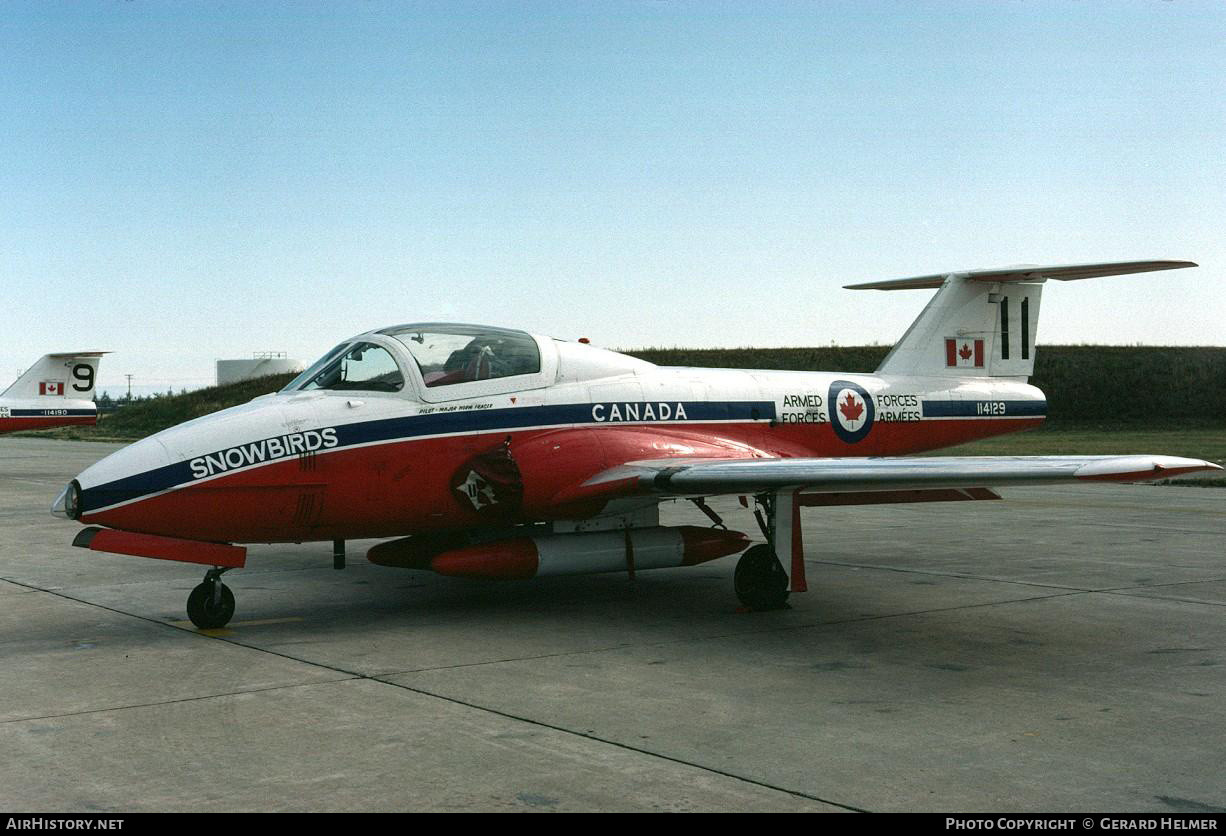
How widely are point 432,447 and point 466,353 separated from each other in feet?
3.17

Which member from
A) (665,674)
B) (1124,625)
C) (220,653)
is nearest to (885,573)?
(1124,625)

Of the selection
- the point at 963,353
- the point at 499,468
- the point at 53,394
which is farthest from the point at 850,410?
the point at 53,394

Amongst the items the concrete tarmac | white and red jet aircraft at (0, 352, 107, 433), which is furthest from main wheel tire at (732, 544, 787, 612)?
white and red jet aircraft at (0, 352, 107, 433)

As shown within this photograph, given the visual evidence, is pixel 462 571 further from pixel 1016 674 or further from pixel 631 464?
pixel 1016 674

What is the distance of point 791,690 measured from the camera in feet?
23.1

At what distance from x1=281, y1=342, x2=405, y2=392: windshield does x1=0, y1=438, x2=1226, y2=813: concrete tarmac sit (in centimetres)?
198

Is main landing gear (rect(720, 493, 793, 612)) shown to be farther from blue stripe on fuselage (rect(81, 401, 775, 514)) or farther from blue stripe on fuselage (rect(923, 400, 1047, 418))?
blue stripe on fuselage (rect(923, 400, 1047, 418))

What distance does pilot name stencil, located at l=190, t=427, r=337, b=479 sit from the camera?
28.8 ft

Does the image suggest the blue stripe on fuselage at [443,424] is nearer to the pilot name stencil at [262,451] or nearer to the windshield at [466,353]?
the pilot name stencil at [262,451]

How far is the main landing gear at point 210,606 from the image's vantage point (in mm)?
9156

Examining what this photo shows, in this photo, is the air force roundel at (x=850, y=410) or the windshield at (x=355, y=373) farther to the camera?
the air force roundel at (x=850, y=410)

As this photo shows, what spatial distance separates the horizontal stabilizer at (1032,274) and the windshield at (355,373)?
7.28 m

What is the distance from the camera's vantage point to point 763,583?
9.89 m

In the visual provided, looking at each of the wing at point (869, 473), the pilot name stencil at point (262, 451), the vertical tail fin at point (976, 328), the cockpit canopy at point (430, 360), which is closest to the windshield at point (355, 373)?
the cockpit canopy at point (430, 360)
